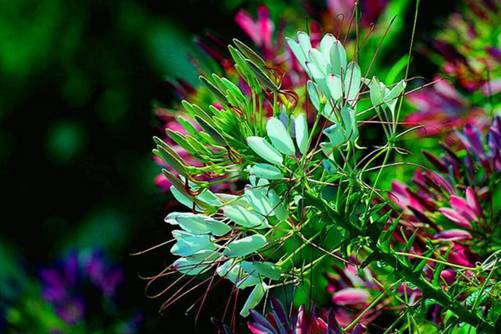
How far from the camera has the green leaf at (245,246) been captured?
1.39 feet

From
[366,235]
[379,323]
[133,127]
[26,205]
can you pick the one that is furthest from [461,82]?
[26,205]

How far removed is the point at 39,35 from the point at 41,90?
0.43ft

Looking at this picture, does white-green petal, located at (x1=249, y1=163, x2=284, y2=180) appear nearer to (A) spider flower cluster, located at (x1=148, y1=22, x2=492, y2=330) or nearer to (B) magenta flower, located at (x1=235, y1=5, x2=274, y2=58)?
(A) spider flower cluster, located at (x1=148, y1=22, x2=492, y2=330)

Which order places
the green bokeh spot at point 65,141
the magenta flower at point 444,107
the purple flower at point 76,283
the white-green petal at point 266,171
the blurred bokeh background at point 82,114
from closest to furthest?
1. the white-green petal at point 266,171
2. the magenta flower at point 444,107
3. the purple flower at point 76,283
4. the blurred bokeh background at point 82,114
5. the green bokeh spot at point 65,141

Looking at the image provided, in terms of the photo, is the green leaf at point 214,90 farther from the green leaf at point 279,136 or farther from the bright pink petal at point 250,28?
the bright pink petal at point 250,28

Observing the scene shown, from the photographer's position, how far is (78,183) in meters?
1.31

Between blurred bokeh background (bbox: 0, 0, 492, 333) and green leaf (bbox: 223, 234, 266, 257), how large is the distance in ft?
2.06

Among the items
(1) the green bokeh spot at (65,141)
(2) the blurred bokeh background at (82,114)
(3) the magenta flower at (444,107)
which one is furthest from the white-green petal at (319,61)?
(1) the green bokeh spot at (65,141)

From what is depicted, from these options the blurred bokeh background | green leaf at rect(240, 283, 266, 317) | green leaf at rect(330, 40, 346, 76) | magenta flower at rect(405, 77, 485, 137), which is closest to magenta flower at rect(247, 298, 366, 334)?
green leaf at rect(240, 283, 266, 317)

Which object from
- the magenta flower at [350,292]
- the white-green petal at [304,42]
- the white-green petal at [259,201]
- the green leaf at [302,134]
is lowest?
the magenta flower at [350,292]

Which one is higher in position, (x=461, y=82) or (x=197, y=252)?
(x=197, y=252)

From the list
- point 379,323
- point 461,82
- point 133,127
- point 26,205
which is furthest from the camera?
point 26,205

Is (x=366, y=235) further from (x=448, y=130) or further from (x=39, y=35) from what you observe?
(x=39, y=35)

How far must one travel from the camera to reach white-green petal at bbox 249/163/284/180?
1.38ft
